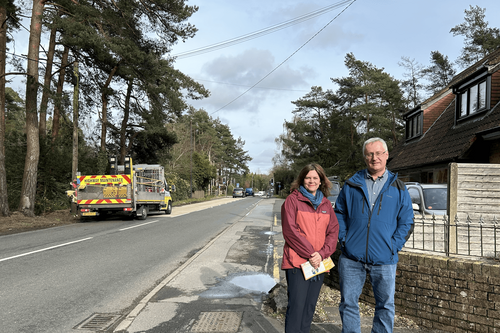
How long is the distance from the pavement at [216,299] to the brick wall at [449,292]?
0.31 meters

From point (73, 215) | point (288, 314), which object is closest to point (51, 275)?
point (288, 314)

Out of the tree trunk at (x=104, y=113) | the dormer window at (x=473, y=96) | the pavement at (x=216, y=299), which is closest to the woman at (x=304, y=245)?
the pavement at (x=216, y=299)

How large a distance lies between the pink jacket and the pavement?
4.21 feet

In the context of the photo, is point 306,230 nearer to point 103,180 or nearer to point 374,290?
point 374,290

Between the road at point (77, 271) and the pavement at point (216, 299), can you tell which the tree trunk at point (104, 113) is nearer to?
the road at point (77, 271)

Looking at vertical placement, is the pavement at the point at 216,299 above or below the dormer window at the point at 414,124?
below

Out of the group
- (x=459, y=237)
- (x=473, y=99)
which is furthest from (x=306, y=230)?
(x=473, y=99)

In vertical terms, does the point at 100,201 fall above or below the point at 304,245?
below

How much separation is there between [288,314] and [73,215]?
17783 mm

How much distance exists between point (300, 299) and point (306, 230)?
0.61 m

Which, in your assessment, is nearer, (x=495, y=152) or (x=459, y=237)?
(x=459, y=237)

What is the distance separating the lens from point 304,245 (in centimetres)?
319

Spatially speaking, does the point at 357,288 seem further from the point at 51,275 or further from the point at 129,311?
the point at 51,275

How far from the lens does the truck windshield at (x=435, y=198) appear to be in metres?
8.68
